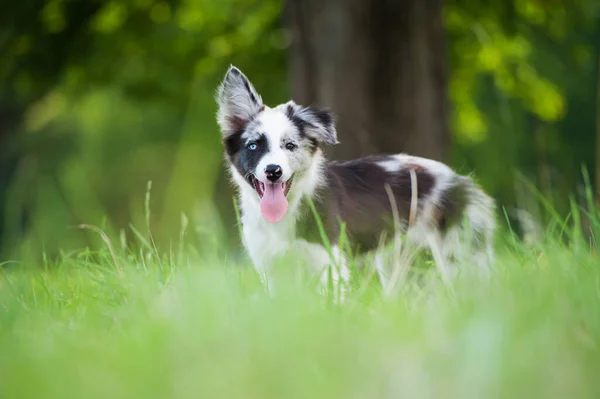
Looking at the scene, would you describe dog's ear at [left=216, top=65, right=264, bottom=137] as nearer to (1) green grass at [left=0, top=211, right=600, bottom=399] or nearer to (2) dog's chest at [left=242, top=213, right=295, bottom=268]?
(2) dog's chest at [left=242, top=213, right=295, bottom=268]

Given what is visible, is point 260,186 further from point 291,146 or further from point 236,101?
point 236,101

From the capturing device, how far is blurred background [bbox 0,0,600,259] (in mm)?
8672

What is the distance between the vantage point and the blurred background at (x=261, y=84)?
8672mm

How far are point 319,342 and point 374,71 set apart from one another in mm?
6469

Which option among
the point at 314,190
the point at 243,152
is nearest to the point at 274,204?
the point at 314,190

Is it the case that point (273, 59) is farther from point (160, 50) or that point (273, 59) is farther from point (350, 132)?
point (350, 132)

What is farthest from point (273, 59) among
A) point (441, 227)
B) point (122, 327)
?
point (122, 327)

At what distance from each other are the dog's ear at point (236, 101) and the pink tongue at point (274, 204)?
0.59m

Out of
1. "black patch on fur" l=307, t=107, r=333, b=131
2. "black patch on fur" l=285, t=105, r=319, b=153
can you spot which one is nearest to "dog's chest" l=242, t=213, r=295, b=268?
"black patch on fur" l=285, t=105, r=319, b=153

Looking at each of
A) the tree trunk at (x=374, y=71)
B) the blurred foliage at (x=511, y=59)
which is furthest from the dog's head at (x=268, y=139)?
the tree trunk at (x=374, y=71)

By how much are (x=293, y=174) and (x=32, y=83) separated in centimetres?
647

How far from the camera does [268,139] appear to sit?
5133mm

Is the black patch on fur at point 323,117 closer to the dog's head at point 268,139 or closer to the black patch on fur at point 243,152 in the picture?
the dog's head at point 268,139

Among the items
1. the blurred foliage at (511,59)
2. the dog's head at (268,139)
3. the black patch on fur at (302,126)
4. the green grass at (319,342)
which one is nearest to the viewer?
the green grass at (319,342)
